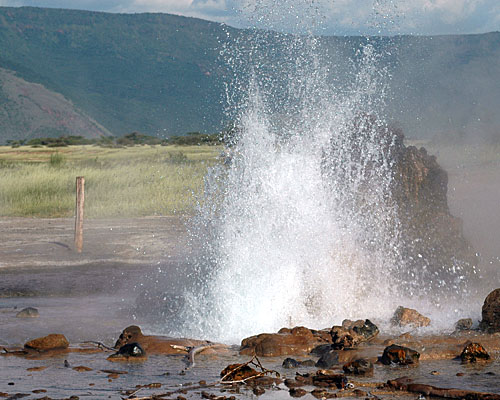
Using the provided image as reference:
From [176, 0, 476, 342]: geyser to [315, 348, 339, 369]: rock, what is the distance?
221 cm

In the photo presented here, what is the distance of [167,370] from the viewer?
7.84 m

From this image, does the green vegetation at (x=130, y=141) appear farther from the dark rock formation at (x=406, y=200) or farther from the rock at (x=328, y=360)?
the rock at (x=328, y=360)

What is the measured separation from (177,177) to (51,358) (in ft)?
87.7

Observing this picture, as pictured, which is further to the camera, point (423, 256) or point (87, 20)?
point (87, 20)

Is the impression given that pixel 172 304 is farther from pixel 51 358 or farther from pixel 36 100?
pixel 36 100

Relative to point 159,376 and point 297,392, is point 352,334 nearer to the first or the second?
point 297,392

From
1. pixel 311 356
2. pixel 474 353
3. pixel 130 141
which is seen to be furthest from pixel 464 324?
pixel 130 141

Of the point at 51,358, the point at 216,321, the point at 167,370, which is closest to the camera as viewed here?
the point at 167,370

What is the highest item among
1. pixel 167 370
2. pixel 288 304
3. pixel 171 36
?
pixel 171 36

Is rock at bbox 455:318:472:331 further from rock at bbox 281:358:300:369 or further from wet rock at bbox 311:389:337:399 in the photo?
wet rock at bbox 311:389:337:399

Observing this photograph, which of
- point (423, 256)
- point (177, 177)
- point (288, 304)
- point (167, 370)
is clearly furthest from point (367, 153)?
point (177, 177)

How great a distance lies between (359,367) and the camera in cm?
744

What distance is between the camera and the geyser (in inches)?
425

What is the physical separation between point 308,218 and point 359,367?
4351 mm
